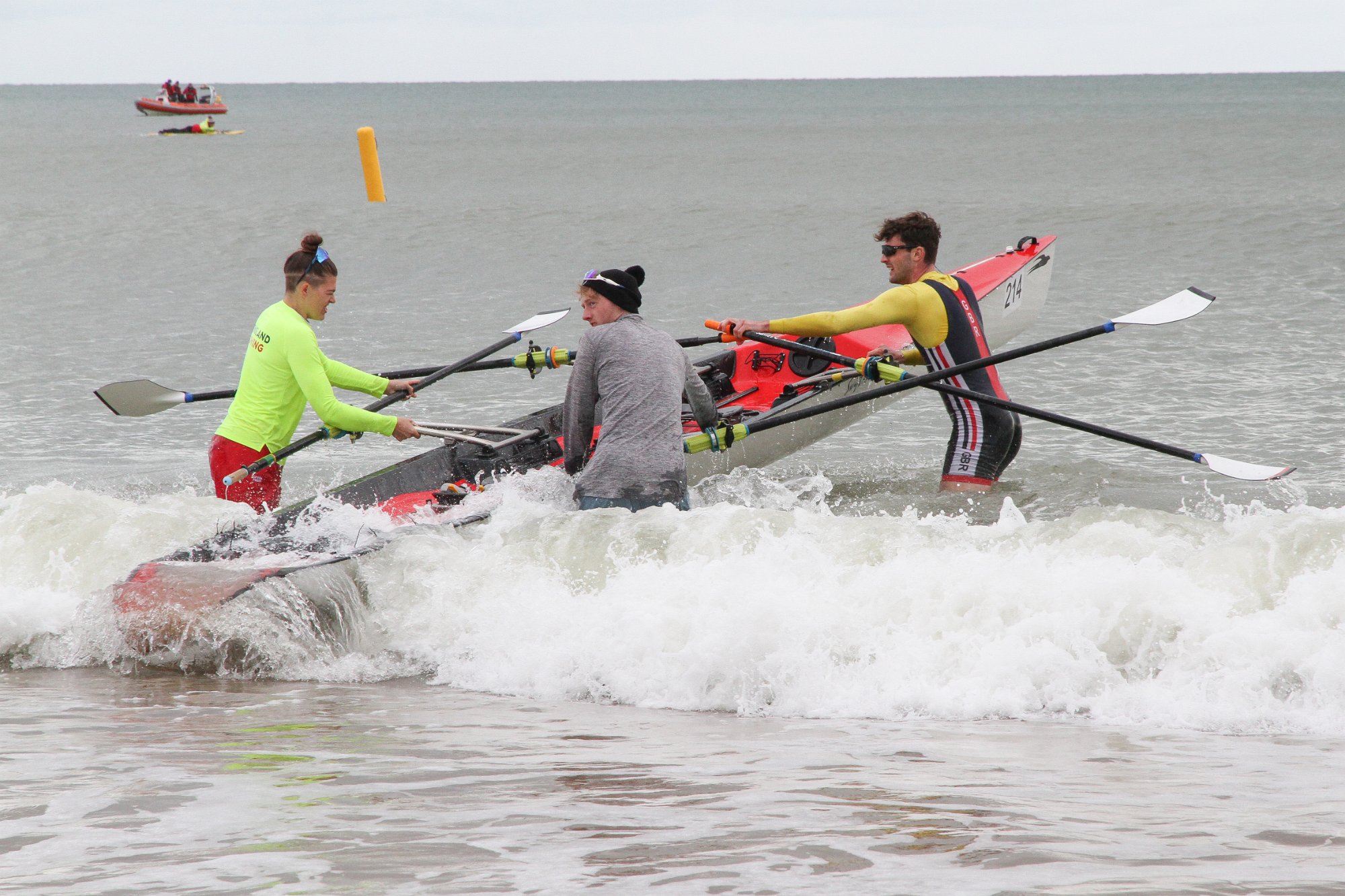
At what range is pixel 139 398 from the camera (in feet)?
23.2

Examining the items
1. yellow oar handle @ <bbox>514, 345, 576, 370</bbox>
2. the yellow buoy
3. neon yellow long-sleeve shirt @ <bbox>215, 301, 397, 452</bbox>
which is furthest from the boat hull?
neon yellow long-sleeve shirt @ <bbox>215, 301, 397, 452</bbox>

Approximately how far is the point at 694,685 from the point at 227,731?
4.91 feet

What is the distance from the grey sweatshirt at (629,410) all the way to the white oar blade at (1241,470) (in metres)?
2.83

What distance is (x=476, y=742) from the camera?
12.2ft

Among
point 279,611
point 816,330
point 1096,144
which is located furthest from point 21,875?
point 1096,144

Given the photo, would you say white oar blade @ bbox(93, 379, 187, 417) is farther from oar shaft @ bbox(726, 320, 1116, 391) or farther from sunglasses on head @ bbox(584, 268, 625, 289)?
oar shaft @ bbox(726, 320, 1116, 391)

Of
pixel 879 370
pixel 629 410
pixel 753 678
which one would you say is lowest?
pixel 753 678

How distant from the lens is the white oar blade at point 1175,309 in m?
6.73

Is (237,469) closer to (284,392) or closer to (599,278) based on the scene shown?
(284,392)

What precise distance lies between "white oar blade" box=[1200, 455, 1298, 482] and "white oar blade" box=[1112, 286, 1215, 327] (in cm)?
76

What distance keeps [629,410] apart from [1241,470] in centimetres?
331

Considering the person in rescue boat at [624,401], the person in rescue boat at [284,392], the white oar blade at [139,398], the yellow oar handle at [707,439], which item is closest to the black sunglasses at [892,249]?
the yellow oar handle at [707,439]

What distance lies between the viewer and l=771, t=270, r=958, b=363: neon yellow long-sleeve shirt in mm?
6262

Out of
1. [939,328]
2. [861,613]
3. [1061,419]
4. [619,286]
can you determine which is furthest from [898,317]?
[861,613]
